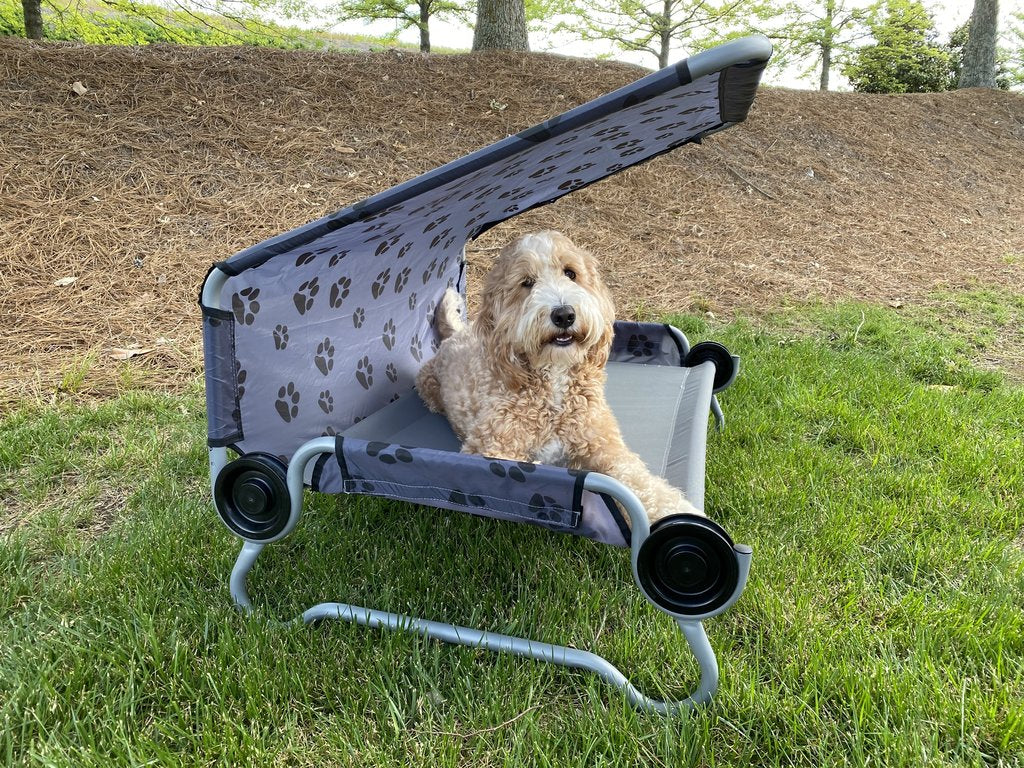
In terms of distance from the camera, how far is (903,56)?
57.9 ft

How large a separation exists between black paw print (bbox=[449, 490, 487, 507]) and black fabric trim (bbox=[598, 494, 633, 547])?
42cm

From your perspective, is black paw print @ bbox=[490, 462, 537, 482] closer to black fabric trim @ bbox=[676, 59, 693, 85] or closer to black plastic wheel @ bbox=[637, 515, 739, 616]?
black plastic wheel @ bbox=[637, 515, 739, 616]

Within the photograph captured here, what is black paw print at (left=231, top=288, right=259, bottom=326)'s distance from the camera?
8.29ft

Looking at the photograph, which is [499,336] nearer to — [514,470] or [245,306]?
[514,470]

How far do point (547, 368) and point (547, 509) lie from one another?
0.81 m

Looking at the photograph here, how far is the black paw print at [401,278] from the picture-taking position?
367 centimetres

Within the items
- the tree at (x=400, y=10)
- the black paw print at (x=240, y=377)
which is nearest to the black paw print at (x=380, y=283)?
the black paw print at (x=240, y=377)

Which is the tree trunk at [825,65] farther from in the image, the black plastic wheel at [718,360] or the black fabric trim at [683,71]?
the black fabric trim at [683,71]

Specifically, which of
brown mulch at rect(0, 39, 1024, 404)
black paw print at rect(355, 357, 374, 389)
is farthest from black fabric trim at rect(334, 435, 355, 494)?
brown mulch at rect(0, 39, 1024, 404)

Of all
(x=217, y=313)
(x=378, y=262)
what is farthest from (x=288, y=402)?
(x=378, y=262)

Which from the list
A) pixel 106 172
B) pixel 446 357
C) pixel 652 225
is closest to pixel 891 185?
pixel 652 225

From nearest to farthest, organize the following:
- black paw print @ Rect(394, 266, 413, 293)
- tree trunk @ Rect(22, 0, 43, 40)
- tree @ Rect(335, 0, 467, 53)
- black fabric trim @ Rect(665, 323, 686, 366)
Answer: black paw print @ Rect(394, 266, 413, 293), black fabric trim @ Rect(665, 323, 686, 366), tree trunk @ Rect(22, 0, 43, 40), tree @ Rect(335, 0, 467, 53)

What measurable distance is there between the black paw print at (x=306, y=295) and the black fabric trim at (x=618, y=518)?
1.63 m

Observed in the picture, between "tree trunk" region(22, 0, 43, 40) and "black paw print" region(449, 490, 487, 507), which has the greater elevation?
"tree trunk" region(22, 0, 43, 40)
